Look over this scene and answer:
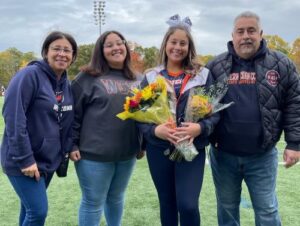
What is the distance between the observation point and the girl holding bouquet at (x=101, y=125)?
3.34m

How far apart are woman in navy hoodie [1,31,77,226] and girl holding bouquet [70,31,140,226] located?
6.9 inches

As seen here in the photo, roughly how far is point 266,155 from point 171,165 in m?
0.81

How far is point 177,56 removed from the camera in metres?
3.14

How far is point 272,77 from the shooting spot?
3.08m

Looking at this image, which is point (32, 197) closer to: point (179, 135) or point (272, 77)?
point (179, 135)

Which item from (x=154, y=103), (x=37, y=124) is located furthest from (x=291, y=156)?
(x=37, y=124)

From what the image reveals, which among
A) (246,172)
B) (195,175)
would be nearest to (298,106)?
(246,172)

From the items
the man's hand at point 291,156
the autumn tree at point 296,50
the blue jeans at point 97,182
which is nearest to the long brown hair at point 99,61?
the blue jeans at point 97,182

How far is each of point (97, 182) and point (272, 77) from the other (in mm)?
1737

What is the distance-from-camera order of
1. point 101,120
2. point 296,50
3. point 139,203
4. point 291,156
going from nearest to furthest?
point 291,156
point 101,120
point 139,203
point 296,50

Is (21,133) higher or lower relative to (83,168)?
higher

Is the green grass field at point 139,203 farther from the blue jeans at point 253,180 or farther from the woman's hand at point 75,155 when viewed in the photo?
the woman's hand at point 75,155

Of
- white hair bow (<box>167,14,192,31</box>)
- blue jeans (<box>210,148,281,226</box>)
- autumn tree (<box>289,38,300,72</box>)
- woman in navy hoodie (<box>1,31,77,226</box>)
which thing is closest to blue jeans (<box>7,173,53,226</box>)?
woman in navy hoodie (<box>1,31,77,226</box>)

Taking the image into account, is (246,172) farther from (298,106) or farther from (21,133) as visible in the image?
(21,133)
